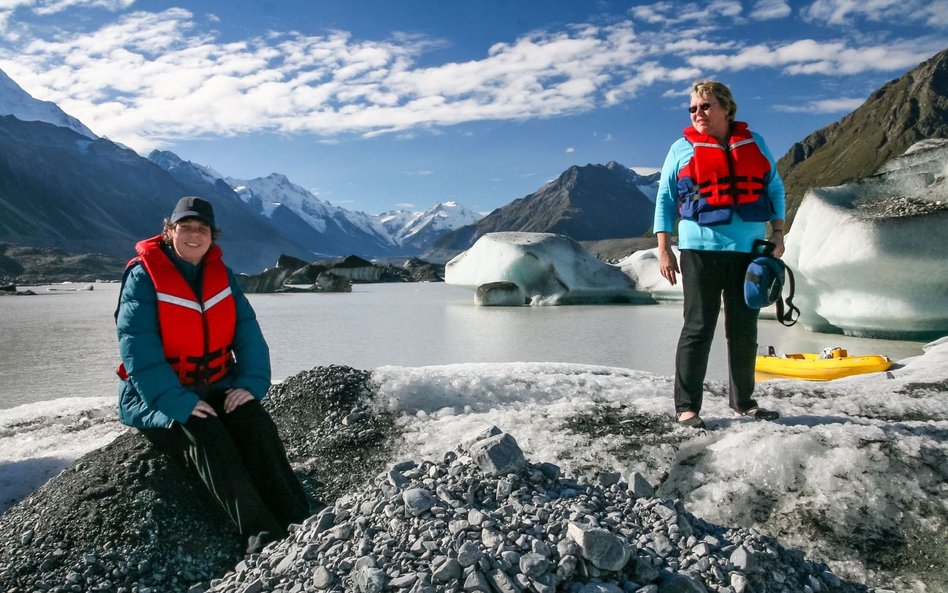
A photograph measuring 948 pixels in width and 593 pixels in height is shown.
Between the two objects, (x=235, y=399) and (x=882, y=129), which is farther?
(x=882, y=129)

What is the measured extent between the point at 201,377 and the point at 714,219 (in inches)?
101

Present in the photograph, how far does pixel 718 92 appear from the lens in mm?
3316

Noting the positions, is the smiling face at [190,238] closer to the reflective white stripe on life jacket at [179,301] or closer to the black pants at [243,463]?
the reflective white stripe on life jacket at [179,301]

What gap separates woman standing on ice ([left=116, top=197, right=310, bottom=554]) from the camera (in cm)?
286

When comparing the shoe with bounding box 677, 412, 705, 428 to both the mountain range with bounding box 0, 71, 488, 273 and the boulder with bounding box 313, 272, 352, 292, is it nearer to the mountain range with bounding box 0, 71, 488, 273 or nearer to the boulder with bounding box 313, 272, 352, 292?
the boulder with bounding box 313, 272, 352, 292

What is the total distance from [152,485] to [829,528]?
2865 mm

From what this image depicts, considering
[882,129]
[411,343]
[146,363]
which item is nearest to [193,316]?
[146,363]

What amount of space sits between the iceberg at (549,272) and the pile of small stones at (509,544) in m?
20.3

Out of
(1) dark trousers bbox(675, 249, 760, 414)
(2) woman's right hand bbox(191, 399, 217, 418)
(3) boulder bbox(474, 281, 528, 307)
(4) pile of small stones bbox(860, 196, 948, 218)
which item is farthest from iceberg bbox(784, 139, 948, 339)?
(3) boulder bbox(474, 281, 528, 307)

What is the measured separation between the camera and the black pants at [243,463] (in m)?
2.82

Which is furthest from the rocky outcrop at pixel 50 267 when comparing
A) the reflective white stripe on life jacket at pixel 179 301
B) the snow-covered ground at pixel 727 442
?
the reflective white stripe on life jacket at pixel 179 301

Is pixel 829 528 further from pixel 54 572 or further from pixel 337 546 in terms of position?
pixel 54 572

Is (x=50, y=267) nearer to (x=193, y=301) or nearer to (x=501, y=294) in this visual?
(x=501, y=294)

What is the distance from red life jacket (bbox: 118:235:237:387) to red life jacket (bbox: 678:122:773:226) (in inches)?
92.1
